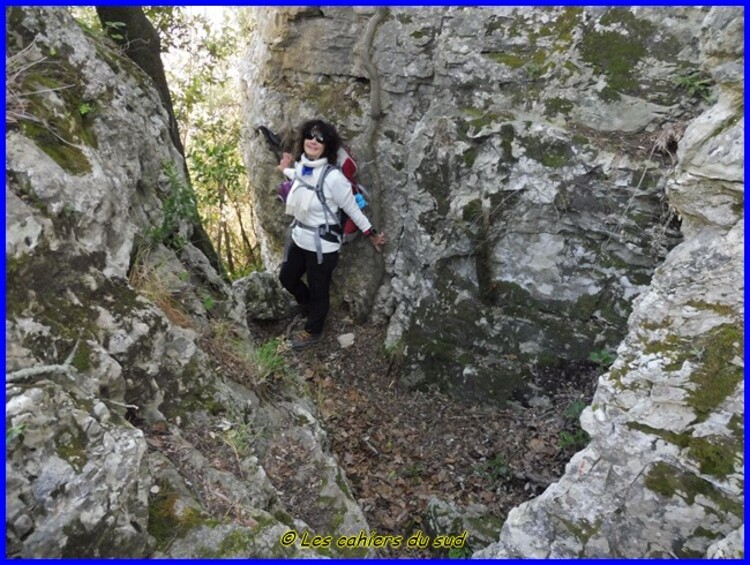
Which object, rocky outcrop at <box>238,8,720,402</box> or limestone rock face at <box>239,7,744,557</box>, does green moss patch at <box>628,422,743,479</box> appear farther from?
rocky outcrop at <box>238,8,720,402</box>

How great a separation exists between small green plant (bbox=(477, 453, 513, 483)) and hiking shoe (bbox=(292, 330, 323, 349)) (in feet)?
8.27

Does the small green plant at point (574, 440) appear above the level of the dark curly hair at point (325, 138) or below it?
below

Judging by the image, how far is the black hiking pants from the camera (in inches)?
237

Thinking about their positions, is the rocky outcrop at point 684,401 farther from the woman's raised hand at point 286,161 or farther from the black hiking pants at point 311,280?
the woman's raised hand at point 286,161

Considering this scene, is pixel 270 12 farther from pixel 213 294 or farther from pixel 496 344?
pixel 496 344

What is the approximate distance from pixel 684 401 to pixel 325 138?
390cm

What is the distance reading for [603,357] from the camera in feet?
17.4

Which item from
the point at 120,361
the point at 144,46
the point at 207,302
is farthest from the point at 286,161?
the point at 120,361

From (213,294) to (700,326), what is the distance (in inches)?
153

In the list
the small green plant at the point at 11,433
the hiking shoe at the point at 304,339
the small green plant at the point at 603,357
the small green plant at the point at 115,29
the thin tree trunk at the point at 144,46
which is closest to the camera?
the small green plant at the point at 11,433

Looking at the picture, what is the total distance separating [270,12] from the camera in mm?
6711

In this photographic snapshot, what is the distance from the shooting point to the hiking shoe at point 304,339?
6535 mm

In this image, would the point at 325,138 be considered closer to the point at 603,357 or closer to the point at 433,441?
the point at 433,441

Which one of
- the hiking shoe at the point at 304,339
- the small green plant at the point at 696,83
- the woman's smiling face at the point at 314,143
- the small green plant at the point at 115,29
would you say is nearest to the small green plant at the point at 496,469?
the hiking shoe at the point at 304,339
